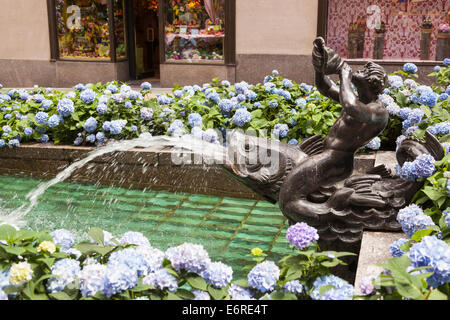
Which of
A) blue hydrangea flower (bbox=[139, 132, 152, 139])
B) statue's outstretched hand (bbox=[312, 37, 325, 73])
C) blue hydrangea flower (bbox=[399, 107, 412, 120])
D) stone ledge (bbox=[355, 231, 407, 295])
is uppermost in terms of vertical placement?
statue's outstretched hand (bbox=[312, 37, 325, 73])

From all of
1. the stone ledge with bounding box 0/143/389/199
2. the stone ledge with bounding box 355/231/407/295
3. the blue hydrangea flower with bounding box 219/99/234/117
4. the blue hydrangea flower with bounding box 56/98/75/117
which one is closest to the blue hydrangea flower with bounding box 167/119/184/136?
the stone ledge with bounding box 0/143/389/199

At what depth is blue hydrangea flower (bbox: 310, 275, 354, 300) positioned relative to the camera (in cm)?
150

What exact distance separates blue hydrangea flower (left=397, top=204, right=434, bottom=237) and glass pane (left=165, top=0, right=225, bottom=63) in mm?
8526

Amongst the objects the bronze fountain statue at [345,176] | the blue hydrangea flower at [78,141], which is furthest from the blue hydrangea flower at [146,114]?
the bronze fountain statue at [345,176]

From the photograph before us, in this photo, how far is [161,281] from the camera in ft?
5.34

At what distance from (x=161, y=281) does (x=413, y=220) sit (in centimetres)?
111

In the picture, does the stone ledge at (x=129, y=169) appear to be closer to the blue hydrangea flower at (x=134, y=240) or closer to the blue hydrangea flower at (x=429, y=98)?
the blue hydrangea flower at (x=429, y=98)

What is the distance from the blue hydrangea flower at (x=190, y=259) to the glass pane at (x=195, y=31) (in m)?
8.98

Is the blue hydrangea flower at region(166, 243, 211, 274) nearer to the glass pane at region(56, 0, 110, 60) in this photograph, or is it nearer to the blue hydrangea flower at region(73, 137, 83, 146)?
the blue hydrangea flower at region(73, 137, 83, 146)

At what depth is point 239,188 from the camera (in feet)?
15.3

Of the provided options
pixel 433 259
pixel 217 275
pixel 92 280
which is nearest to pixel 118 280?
pixel 92 280

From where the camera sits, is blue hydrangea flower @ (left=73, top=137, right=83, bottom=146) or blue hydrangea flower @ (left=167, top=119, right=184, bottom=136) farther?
blue hydrangea flower @ (left=73, top=137, right=83, bottom=146)

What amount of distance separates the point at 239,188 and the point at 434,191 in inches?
94.5
